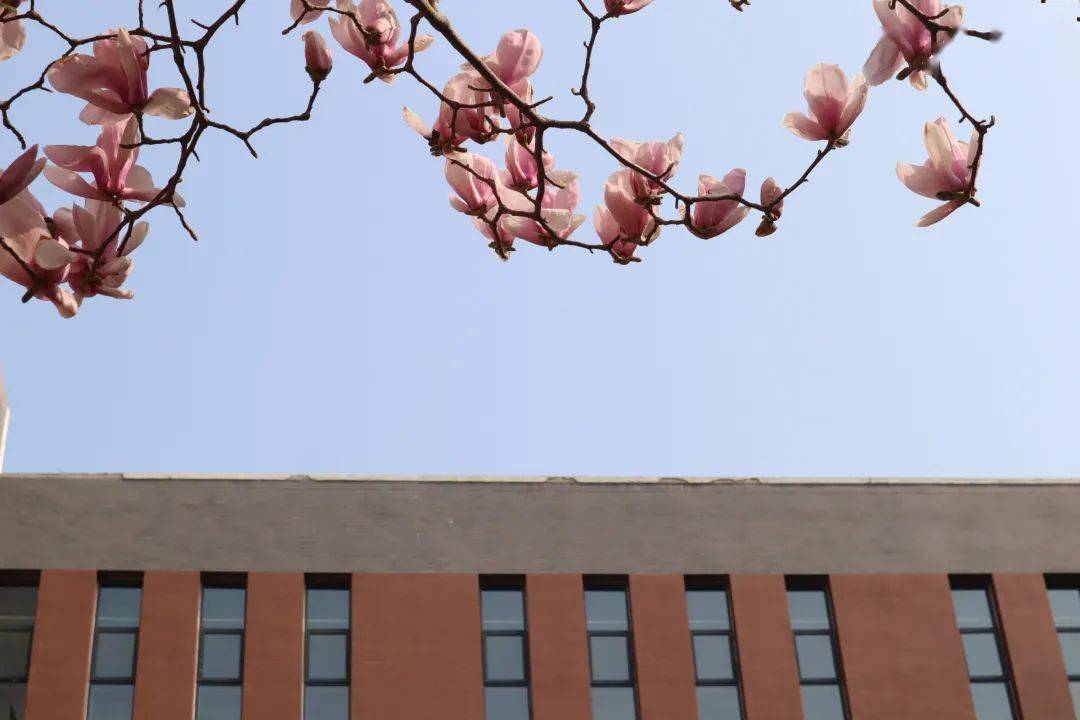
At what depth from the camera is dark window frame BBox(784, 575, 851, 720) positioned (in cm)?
1353

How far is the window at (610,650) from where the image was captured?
13.2m

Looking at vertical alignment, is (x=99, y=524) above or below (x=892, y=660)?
above

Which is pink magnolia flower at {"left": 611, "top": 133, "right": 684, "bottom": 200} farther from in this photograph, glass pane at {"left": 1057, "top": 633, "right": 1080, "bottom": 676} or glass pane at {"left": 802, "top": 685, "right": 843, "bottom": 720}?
glass pane at {"left": 1057, "top": 633, "right": 1080, "bottom": 676}

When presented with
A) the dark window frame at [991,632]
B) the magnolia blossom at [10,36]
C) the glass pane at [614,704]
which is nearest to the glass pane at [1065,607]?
the dark window frame at [991,632]

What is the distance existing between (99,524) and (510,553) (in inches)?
148

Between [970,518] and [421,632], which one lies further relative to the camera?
[970,518]

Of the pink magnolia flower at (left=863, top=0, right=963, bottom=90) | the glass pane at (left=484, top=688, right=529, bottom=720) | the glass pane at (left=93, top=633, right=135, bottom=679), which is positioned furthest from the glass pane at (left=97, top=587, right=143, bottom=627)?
the pink magnolia flower at (left=863, top=0, right=963, bottom=90)

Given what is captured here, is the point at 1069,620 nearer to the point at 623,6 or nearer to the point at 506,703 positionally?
the point at 506,703

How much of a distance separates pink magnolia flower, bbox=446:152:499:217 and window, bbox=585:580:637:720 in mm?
11829

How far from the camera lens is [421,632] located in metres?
13.3

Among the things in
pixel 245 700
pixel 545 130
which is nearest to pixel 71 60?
pixel 545 130

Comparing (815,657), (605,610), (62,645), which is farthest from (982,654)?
(62,645)

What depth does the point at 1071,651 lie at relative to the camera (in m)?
14.1

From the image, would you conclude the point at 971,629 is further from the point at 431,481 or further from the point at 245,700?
the point at 245,700
